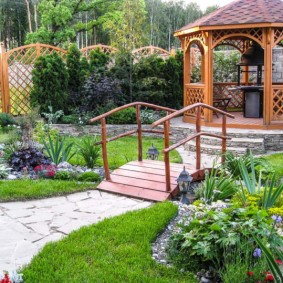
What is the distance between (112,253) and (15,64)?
9898mm

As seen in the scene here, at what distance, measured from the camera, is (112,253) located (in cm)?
376

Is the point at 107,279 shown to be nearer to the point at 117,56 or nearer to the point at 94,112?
the point at 94,112

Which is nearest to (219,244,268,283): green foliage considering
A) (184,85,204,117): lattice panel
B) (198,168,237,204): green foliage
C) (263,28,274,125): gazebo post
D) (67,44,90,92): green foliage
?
(198,168,237,204): green foliage

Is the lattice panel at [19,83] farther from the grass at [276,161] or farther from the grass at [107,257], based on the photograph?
the grass at [107,257]

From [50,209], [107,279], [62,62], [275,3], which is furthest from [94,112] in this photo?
[107,279]

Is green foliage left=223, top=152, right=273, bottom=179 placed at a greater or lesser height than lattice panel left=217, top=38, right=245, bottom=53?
lesser

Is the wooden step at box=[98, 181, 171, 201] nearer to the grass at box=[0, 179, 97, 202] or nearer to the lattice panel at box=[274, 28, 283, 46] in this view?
the grass at box=[0, 179, 97, 202]

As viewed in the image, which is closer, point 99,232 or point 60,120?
point 99,232

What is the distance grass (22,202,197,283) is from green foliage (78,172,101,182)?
5.94 feet

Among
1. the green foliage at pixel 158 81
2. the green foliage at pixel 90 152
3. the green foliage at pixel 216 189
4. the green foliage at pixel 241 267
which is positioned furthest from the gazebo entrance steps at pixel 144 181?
the green foliage at pixel 158 81

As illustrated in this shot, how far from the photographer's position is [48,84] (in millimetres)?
11766

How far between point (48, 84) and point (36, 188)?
21.2 feet

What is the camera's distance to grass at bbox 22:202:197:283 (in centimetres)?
332

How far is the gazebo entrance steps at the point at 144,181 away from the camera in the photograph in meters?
5.53
